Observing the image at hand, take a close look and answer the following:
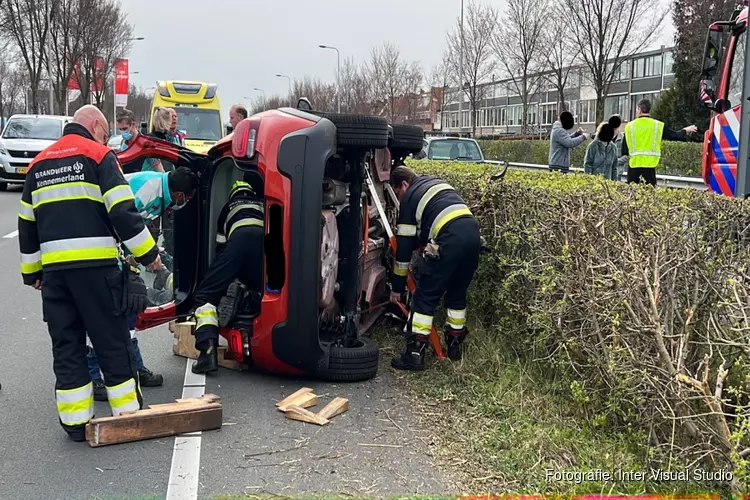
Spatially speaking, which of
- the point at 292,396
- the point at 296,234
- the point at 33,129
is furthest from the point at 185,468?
the point at 33,129

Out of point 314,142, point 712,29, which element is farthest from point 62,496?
point 712,29

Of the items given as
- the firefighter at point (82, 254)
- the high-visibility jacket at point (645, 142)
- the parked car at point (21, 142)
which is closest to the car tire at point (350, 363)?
the firefighter at point (82, 254)

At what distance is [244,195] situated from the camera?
600cm

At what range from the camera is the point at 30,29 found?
35.5m

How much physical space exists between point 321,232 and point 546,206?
5.16 feet

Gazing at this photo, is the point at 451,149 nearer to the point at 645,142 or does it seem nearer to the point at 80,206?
the point at 645,142

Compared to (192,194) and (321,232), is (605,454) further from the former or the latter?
(192,194)

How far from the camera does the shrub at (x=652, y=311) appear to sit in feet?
11.4

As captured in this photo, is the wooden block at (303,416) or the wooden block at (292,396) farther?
the wooden block at (292,396)

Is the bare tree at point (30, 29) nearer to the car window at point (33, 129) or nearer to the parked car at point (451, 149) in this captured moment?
the car window at point (33, 129)

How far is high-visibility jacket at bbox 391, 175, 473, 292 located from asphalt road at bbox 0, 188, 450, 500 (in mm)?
948

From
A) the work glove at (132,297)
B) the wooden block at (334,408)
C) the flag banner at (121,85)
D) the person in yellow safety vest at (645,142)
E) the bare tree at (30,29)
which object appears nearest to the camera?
the work glove at (132,297)

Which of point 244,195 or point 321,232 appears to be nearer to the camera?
point 321,232

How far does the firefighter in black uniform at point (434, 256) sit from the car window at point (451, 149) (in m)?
11.8
